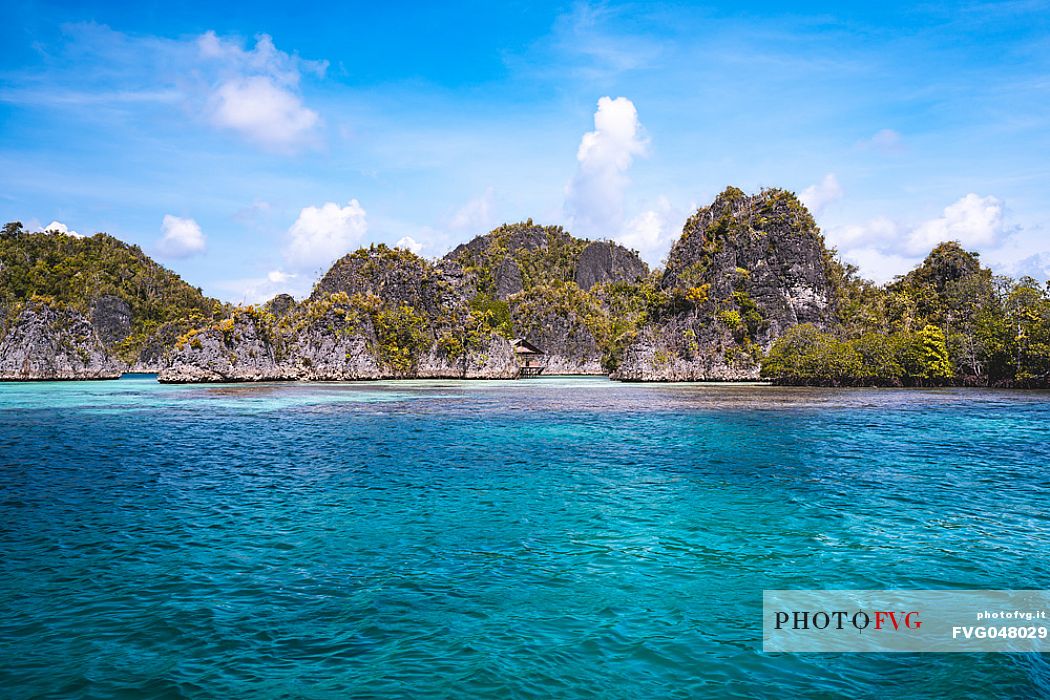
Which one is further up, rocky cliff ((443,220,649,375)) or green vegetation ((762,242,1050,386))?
rocky cliff ((443,220,649,375))

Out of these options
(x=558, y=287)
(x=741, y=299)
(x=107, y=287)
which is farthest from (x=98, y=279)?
(x=741, y=299)

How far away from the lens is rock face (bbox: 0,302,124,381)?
290 ft

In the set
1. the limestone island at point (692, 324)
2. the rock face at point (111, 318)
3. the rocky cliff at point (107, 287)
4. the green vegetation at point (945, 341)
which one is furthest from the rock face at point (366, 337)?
the rock face at point (111, 318)

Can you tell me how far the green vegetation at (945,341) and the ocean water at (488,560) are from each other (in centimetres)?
4362

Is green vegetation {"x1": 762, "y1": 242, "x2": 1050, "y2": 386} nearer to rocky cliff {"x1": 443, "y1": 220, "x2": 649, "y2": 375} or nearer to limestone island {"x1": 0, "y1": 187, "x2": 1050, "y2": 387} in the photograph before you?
limestone island {"x1": 0, "y1": 187, "x2": 1050, "y2": 387}

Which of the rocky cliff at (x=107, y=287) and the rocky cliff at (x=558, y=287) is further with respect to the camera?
the rocky cliff at (x=558, y=287)

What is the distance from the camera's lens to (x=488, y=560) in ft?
33.6

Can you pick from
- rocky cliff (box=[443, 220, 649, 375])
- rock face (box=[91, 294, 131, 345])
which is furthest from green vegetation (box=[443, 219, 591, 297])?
rock face (box=[91, 294, 131, 345])

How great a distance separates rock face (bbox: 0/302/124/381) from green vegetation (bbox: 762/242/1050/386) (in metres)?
105

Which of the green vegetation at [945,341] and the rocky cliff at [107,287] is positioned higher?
the rocky cliff at [107,287]

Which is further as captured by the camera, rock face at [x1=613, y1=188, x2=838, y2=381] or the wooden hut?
the wooden hut

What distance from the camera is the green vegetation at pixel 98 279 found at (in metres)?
121

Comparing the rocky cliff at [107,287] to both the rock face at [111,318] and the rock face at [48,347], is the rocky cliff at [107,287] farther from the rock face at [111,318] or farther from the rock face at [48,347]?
the rock face at [48,347]

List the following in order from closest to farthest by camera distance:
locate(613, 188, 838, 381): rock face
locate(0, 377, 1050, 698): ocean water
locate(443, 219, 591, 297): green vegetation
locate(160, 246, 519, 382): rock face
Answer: locate(0, 377, 1050, 698): ocean water
locate(160, 246, 519, 382): rock face
locate(613, 188, 838, 381): rock face
locate(443, 219, 591, 297): green vegetation
